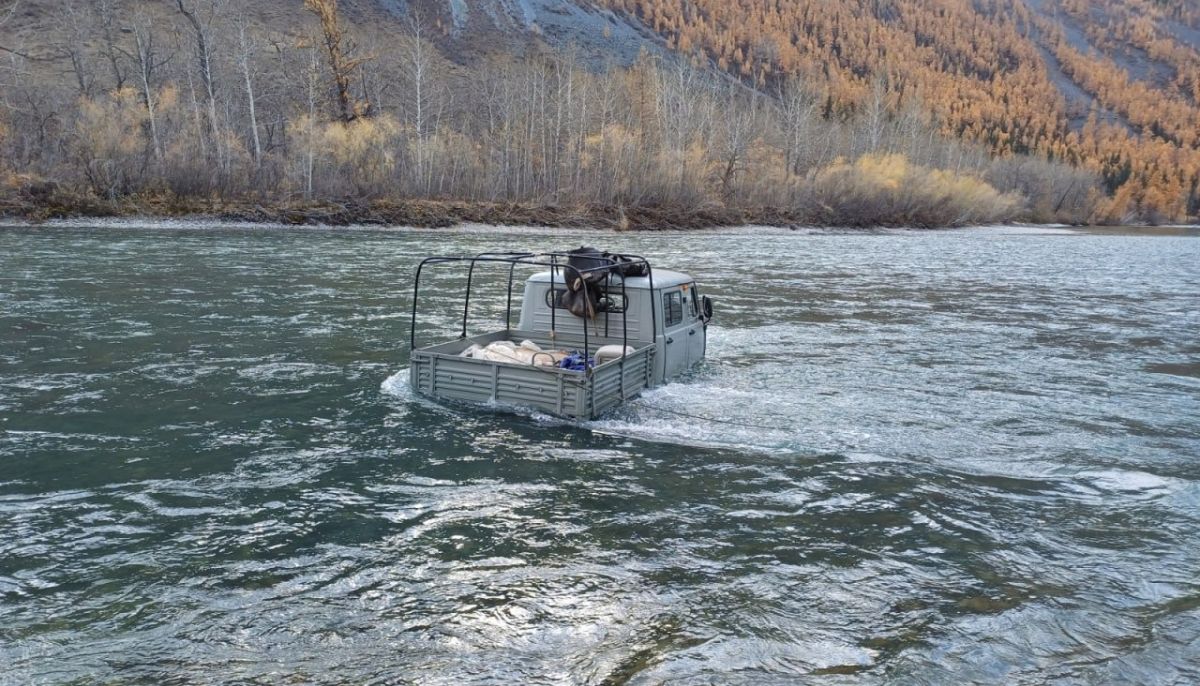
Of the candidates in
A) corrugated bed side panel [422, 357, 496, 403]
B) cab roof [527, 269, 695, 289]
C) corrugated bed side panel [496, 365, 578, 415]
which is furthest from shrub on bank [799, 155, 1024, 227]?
corrugated bed side panel [496, 365, 578, 415]

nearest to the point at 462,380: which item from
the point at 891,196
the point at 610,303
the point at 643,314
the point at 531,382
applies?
the point at 531,382

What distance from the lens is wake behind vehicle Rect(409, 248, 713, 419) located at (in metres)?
11.6

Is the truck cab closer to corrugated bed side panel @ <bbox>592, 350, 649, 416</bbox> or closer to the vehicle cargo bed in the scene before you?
the vehicle cargo bed

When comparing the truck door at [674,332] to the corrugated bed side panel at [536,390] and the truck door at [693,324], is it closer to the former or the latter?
the truck door at [693,324]

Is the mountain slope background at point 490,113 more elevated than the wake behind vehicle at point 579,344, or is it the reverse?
the mountain slope background at point 490,113

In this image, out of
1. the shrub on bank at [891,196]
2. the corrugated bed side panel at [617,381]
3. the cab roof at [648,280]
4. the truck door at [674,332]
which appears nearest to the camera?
the corrugated bed side panel at [617,381]

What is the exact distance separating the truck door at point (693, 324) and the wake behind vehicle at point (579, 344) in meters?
0.02

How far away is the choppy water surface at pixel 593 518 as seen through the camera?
19.7ft

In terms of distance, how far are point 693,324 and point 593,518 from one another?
7009 millimetres

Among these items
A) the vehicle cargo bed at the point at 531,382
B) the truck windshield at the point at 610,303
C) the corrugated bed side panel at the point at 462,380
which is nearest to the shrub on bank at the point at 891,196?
the truck windshield at the point at 610,303

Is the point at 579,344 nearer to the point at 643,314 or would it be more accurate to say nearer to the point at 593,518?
the point at 643,314

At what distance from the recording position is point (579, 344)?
14.0 m

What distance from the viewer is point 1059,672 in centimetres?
588

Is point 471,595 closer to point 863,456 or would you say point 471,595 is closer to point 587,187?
point 863,456
